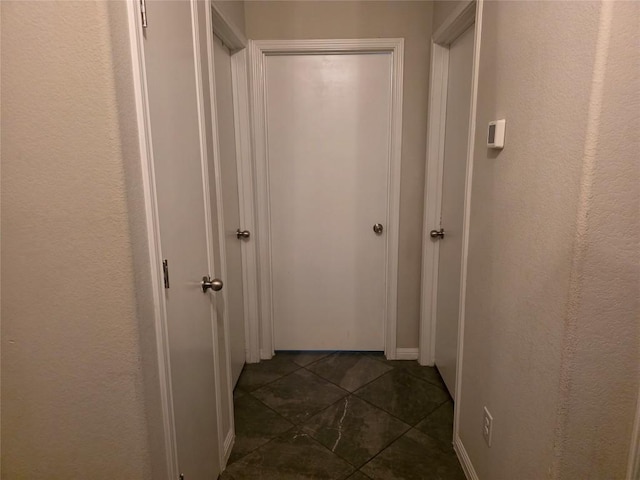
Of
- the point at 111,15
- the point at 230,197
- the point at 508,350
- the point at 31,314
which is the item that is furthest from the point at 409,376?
the point at 111,15

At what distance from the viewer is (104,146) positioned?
0.94 m

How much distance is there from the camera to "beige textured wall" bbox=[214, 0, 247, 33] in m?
1.91

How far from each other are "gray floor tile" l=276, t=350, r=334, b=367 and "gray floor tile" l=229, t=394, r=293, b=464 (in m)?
0.48

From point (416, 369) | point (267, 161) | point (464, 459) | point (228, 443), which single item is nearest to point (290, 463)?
point (228, 443)

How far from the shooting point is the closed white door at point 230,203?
2154mm

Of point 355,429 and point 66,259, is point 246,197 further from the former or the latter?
point 66,259

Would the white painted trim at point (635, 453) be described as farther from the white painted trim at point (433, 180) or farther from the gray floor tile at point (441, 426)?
the white painted trim at point (433, 180)

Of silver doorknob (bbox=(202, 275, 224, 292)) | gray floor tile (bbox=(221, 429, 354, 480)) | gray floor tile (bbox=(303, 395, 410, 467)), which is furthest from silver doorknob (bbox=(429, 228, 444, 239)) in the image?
silver doorknob (bbox=(202, 275, 224, 292))

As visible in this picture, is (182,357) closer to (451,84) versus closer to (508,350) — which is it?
(508,350)

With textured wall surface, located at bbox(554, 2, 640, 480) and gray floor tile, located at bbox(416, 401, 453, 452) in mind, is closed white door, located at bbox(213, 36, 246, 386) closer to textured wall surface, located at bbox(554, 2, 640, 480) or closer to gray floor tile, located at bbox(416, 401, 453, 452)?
gray floor tile, located at bbox(416, 401, 453, 452)

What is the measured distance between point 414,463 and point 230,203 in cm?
161

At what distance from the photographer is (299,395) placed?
7.94 feet

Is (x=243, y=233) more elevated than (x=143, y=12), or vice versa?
(x=143, y=12)

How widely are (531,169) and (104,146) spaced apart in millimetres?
1161
